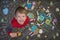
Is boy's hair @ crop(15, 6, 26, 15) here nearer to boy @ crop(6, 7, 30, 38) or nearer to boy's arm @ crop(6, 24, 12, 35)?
boy @ crop(6, 7, 30, 38)

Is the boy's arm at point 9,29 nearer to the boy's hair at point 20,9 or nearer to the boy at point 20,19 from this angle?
the boy at point 20,19

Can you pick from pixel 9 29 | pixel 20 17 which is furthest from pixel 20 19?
pixel 9 29

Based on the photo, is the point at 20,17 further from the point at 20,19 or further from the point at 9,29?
the point at 9,29

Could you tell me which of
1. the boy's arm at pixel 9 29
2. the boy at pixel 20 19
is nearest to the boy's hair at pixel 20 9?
the boy at pixel 20 19

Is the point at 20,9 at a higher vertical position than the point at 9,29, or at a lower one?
higher

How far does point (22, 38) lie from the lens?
1801 millimetres

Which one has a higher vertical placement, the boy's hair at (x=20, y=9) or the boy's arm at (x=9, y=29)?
the boy's hair at (x=20, y=9)

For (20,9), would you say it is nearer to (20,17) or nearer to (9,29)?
(20,17)

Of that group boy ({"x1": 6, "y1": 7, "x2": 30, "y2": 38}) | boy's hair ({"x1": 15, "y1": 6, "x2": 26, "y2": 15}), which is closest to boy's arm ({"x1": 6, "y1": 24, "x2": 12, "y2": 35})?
boy ({"x1": 6, "y1": 7, "x2": 30, "y2": 38})

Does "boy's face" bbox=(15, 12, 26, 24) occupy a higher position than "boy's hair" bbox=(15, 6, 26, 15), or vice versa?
"boy's hair" bbox=(15, 6, 26, 15)

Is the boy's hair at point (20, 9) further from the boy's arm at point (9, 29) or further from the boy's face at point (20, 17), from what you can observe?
the boy's arm at point (9, 29)

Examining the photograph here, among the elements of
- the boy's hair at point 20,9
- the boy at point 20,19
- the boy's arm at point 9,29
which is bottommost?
the boy's arm at point 9,29

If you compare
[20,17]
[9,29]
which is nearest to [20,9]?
[20,17]

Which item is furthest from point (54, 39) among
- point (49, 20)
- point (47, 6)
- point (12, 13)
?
point (12, 13)
